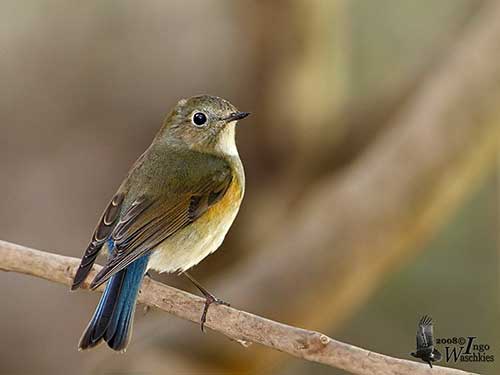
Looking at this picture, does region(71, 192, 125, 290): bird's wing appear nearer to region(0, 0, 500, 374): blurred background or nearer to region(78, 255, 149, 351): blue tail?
region(78, 255, 149, 351): blue tail

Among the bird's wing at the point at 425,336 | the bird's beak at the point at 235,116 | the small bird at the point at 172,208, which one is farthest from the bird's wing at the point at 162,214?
the bird's wing at the point at 425,336

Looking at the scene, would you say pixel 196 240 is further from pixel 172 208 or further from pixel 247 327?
pixel 247 327

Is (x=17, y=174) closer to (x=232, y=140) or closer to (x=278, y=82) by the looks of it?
(x=278, y=82)

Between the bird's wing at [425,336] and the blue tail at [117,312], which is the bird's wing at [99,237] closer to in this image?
the blue tail at [117,312]

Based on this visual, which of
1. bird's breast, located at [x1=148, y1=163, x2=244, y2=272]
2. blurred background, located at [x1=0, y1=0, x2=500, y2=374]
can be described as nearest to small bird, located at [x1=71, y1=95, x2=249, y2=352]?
bird's breast, located at [x1=148, y1=163, x2=244, y2=272]

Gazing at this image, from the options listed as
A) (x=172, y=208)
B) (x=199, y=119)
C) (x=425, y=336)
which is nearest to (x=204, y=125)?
(x=199, y=119)

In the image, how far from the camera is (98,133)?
2668 millimetres

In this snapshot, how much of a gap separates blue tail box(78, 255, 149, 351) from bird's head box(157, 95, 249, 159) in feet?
1.00

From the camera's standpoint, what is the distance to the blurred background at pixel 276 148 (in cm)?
238

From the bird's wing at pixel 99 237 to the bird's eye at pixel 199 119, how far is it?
0.65ft

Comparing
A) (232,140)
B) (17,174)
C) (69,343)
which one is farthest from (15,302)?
(232,140)

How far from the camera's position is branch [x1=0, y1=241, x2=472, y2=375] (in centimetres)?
131

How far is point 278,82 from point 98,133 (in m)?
0.55

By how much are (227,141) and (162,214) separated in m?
0.22
